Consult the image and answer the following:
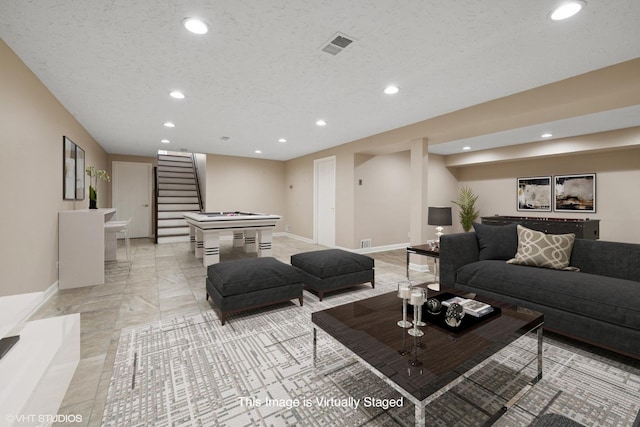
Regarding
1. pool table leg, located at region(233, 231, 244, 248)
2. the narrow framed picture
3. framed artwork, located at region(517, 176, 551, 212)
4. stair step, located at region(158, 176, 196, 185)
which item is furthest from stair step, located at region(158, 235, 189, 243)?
framed artwork, located at region(517, 176, 551, 212)

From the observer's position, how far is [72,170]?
399 centimetres

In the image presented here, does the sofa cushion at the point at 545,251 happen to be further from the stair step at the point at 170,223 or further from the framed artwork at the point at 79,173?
the stair step at the point at 170,223

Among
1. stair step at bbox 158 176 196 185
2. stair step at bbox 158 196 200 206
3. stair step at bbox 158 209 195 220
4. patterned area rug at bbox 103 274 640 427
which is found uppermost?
stair step at bbox 158 176 196 185

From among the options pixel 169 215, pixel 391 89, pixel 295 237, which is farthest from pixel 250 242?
pixel 391 89

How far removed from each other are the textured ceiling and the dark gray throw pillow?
1620 millimetres

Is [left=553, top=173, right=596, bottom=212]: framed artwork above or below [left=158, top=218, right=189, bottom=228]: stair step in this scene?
above

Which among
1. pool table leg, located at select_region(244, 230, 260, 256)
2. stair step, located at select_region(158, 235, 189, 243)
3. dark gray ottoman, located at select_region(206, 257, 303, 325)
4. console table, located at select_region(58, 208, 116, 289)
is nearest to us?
dark gray ottoman, located at select_region(206, 257, 303, 325)

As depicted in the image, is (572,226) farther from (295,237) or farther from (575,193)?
(295,237)

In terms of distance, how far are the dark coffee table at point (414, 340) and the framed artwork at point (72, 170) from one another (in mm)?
4058

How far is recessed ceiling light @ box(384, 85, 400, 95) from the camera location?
122 inches

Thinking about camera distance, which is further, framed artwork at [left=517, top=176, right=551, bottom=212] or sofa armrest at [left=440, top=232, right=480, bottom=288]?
framed artwork at [left=517, top=176, right=551, bottom=212]

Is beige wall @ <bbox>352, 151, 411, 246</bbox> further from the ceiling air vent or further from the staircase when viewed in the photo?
the staircase

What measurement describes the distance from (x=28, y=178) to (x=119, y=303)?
151cm

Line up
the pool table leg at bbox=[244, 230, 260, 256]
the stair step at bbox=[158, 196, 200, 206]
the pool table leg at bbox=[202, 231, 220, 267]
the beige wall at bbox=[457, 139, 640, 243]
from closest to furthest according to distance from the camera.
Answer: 1. the pool table leg at bbox=[202, 231, 220, 267]
2. the beige wall at bbox=[457, 139, 640, 243]
3. the pool table leg at bbox=[244, 230, 260, 256]
4. the stair step at bbox=[158, 196, 200, 206]
